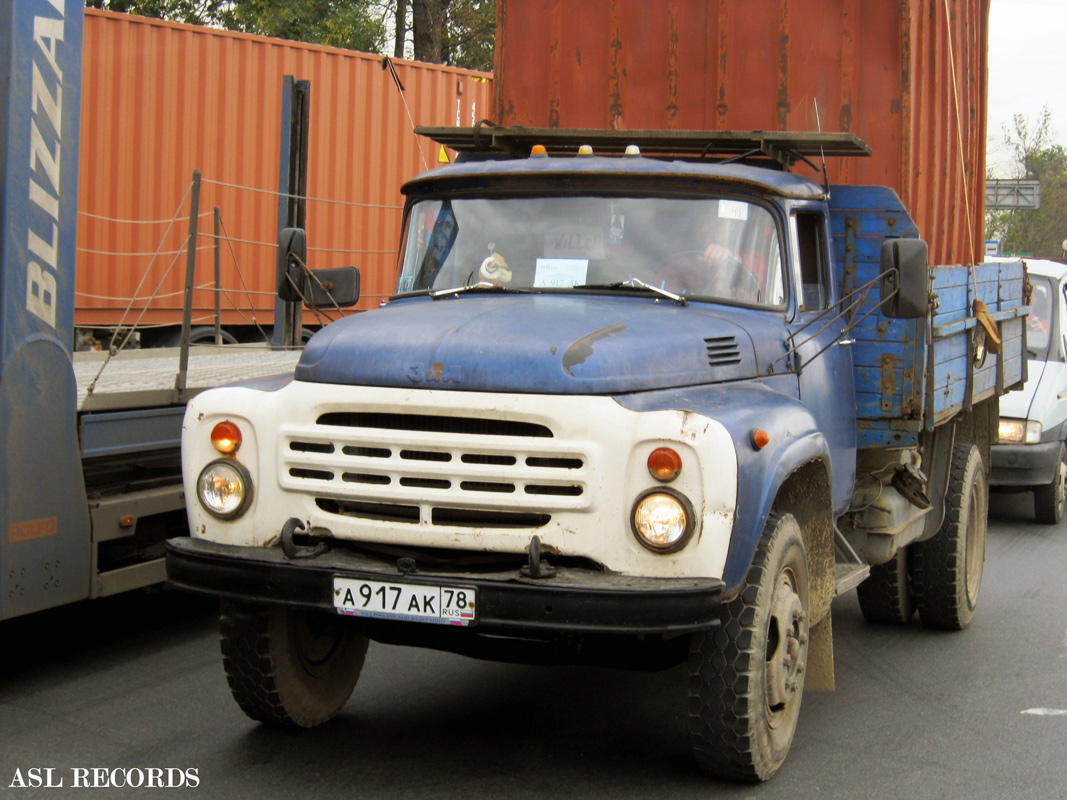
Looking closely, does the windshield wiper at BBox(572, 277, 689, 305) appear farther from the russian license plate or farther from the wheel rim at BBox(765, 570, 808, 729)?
the russian license plate

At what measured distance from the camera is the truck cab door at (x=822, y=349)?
17.6ft

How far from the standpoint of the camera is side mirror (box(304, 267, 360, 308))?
5.75m

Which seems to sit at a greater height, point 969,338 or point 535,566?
point 969,338

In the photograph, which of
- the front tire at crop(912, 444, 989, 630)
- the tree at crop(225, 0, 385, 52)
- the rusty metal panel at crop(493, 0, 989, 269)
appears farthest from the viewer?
the tree at crop(225, 0, 385, 52)

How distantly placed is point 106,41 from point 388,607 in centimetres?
1076

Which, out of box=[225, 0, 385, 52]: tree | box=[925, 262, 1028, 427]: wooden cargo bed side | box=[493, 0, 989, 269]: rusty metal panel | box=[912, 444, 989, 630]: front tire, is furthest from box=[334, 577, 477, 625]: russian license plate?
box=[225, 0, 385, 52]: tree

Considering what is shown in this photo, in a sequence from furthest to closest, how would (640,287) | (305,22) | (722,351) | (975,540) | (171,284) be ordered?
(305,22), (171,284), (975,540), (640,287), (722,351)

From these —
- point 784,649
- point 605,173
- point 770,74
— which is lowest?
point 784,649

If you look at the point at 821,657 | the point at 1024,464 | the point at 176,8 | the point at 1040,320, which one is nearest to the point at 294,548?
the point at 821,657

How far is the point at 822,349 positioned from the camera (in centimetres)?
521

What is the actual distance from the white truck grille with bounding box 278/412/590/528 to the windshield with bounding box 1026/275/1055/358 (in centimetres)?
880

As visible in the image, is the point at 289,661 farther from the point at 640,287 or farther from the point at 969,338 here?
the point at 969,338

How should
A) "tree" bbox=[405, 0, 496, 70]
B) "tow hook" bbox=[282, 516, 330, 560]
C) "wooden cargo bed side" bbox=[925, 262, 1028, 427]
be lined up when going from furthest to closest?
"tree" bbox=[405, 0, 496, 70] → "wooden cargo bed side" bbox=[925, 262, 1028, 427] → "tow hook" bbox=[282, 516, 330, 560]

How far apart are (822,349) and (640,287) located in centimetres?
86
